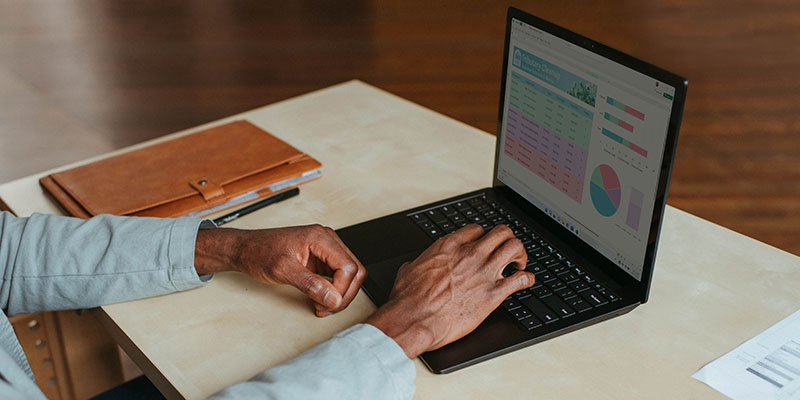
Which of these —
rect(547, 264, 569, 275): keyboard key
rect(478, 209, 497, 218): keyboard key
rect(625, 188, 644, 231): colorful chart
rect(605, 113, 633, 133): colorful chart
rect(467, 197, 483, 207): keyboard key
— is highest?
rect(605, 113, 633, 133): colorful chart

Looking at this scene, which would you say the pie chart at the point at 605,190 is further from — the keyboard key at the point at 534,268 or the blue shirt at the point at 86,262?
the blue shirt at the point at 86,262

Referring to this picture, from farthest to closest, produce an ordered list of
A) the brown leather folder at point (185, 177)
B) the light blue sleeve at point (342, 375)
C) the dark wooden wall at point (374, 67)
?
1. the dark wooden wall at point (374, 67)
2. the brown leather folder at point (185, 177)
3. the light blue sleeve at point (342, 375)

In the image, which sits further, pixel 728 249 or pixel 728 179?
pixel 728 179

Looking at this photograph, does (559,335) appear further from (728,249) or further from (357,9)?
(357,9)

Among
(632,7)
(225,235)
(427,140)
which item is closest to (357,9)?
(632,7)

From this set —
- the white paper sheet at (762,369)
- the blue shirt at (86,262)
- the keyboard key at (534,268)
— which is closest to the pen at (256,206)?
the blue shirt at (86,262)

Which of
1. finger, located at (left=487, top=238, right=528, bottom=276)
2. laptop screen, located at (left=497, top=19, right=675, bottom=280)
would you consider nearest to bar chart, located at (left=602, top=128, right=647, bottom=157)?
laptop screen, located at (left=497, top=19, right=675, bottom=280)

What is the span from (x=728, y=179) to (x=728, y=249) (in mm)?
1963

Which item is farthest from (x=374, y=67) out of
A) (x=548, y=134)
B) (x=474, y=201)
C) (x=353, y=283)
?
(x=353, y=283)

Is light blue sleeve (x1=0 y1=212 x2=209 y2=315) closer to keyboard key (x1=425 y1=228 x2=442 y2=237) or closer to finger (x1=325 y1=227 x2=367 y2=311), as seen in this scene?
finger (x1=325 y1=227 x2=367 y2=311)

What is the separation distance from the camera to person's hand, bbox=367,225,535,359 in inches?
34.7

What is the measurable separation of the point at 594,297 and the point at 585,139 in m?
0.21

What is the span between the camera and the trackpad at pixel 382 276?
100 centimetres

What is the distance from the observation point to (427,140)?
150cm
